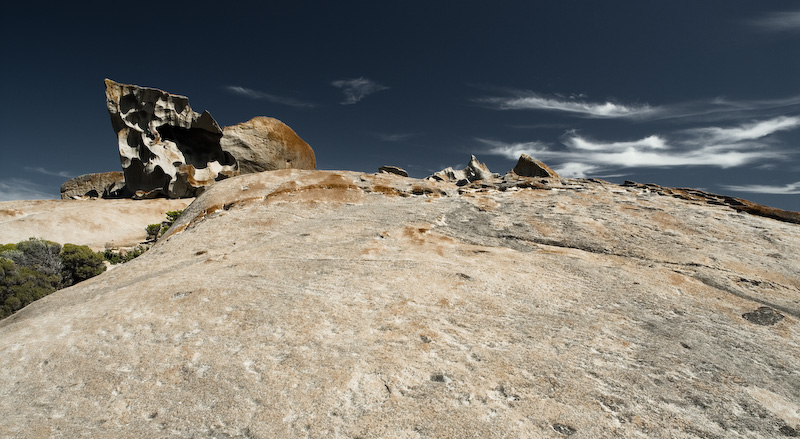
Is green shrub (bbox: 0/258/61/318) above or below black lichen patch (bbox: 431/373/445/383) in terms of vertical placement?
below

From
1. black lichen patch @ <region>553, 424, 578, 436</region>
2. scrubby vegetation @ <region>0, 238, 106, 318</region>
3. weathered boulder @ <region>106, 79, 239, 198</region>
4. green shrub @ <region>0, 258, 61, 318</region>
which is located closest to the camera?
black lichen patch @ <region>553, 424, 578, 436</region>

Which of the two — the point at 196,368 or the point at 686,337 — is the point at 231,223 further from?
the point at 686,337

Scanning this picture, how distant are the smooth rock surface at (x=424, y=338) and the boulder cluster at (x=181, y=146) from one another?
34.6 m

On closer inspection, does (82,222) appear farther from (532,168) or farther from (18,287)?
(532,168)

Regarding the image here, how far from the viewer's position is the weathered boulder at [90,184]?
58.8 m

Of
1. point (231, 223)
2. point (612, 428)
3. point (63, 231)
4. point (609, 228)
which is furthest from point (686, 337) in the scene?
point (63, 231)

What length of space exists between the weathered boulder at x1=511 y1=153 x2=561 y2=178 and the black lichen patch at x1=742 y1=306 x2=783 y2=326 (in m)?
26.0

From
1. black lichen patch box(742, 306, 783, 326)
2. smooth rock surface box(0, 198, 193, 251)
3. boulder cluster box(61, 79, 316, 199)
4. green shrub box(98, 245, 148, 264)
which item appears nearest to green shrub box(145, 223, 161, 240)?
smooth rock surface box(0, 198, 193, 251)

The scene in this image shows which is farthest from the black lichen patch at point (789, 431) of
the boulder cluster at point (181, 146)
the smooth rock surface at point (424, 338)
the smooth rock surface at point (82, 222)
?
the boulder cluster at point (181, 146)

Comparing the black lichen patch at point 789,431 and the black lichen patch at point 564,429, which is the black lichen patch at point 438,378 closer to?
the black lichen patch at point 564,429

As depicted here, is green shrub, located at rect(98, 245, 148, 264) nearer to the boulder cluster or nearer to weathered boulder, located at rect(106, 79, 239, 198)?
the boulder cluster

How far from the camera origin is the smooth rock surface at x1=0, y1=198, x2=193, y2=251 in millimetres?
28438

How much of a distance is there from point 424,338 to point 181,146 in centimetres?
5522

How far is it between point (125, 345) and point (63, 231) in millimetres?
33516
